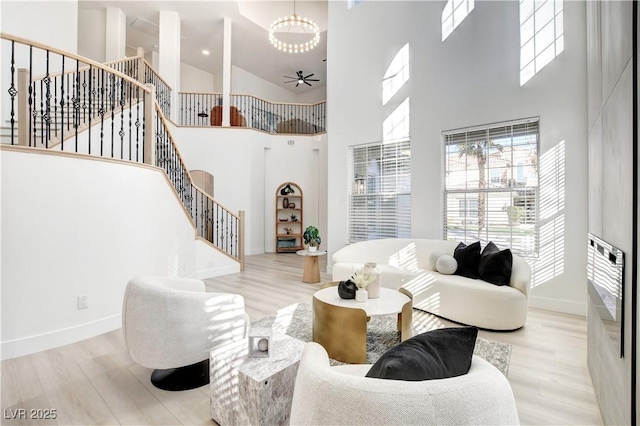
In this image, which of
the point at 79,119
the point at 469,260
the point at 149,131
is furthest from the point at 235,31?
the point at 469,260

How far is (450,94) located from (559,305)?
125 inches

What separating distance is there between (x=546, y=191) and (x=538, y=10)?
7.49ft

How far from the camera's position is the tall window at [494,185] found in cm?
399

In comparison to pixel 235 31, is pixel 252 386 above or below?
below

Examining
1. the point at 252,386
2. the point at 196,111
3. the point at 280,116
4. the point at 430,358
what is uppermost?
the point at 280,116

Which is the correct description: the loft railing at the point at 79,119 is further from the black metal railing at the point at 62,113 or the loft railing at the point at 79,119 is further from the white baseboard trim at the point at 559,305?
the white baseboard trim at the point at 559,305

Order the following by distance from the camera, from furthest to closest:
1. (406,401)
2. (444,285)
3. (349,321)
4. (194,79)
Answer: (194,79)
(444,285)
(349,321)
(406,401)

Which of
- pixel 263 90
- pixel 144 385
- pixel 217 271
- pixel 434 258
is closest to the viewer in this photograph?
pixel 144 385

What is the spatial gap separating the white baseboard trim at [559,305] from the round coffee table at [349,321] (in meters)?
2.17

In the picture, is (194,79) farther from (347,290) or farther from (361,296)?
(361,296)

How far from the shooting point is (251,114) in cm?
905

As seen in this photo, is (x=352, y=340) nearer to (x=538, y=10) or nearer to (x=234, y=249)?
(x=538, y=10)

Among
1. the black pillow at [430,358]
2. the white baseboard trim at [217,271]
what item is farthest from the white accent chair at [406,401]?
the white baseboard trim at [217,271]

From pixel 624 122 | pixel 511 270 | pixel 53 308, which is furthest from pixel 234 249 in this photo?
pixel 624 122
